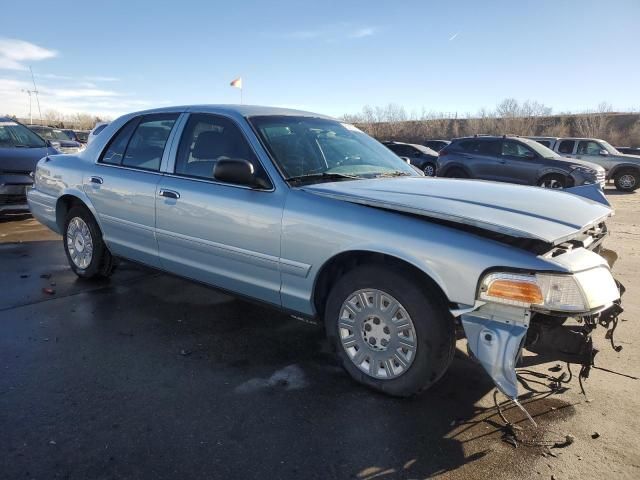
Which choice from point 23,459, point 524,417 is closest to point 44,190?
point 23,459

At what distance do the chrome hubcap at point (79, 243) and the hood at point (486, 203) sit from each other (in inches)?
111

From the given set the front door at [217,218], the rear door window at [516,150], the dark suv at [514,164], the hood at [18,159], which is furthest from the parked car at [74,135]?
the front door at [217,218]

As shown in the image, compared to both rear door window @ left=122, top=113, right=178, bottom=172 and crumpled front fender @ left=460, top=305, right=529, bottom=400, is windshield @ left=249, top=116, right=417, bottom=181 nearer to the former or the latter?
rear door window @ left=122, top=113, right=178, bottom=172

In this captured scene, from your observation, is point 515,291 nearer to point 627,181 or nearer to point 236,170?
point 236,170

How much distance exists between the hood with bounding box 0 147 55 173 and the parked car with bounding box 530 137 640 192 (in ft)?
54.1

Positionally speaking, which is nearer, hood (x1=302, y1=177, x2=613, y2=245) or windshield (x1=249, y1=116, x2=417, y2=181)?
hood (x1=302, y1=177, x2=613, y2=245)

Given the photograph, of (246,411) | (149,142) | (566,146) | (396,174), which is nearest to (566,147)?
(566,146)

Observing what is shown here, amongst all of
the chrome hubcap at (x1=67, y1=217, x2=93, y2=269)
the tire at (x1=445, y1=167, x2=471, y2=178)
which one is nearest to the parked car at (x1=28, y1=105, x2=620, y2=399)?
the chrome hubcap at (x1=67, y1=217, x2=93, y2=269)

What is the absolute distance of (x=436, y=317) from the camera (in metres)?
2.80

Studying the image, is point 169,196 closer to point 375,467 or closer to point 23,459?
point 23,459

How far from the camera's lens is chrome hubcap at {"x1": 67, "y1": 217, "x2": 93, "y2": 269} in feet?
16.6

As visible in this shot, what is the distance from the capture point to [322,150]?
12.9 ft

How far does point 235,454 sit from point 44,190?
4.18 meters

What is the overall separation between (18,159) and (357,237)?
743 centimetres
